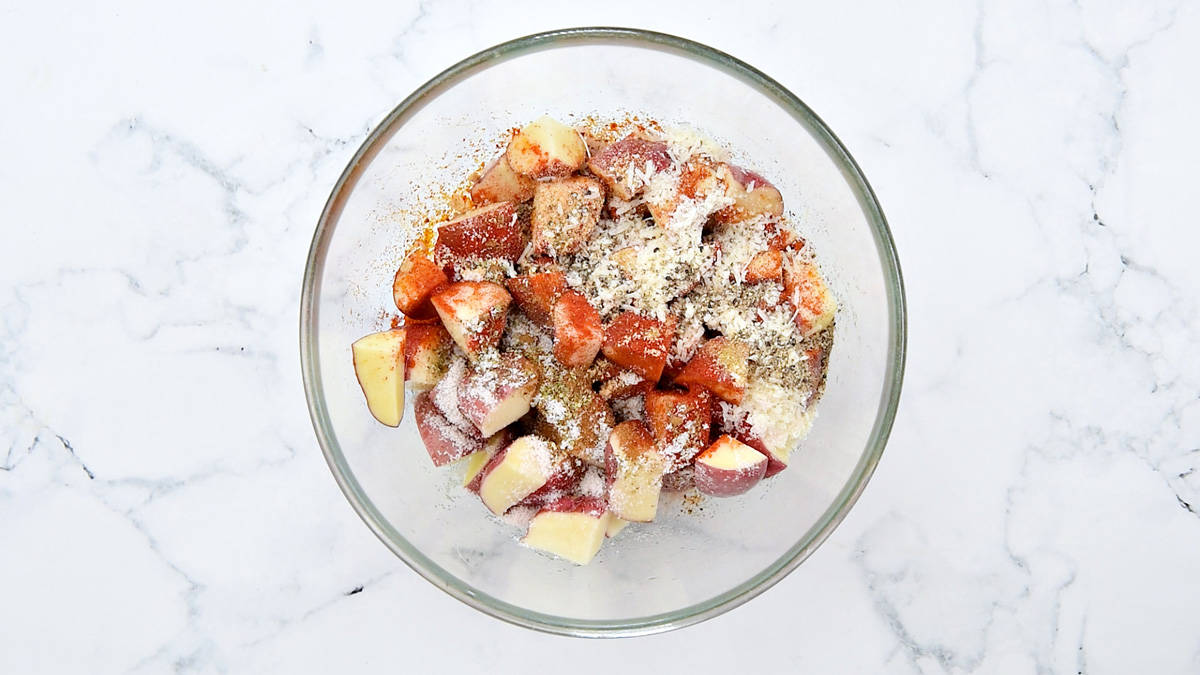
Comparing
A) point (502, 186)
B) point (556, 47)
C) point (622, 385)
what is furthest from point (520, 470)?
point (556, 47)

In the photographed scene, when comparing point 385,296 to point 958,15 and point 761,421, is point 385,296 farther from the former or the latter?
point 958,15

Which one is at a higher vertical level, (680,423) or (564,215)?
(564,215)

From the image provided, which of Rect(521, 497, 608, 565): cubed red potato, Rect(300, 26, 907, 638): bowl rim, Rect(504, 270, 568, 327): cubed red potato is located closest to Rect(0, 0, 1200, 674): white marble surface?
Rect(300, 26, 907, 638): bowl rim

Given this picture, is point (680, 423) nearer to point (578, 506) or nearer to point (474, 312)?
point (578, 506)

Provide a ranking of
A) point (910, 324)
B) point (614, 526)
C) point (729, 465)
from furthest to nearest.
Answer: point (910, 324) → point (614, 526) → point (729, 465)

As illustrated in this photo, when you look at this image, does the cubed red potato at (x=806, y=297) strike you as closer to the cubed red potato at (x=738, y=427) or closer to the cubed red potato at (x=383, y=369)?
the cubed red potato at (x=738, y=427)

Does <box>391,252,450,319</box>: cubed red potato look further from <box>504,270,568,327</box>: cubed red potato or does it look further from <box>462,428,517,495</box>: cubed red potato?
<box>462,428,517,495</box>: cubed red potato

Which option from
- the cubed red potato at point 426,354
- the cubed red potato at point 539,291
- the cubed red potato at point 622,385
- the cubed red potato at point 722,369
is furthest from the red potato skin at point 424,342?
the cubed red potato at point 722,369

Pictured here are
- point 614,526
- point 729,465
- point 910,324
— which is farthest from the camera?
point 910,324
